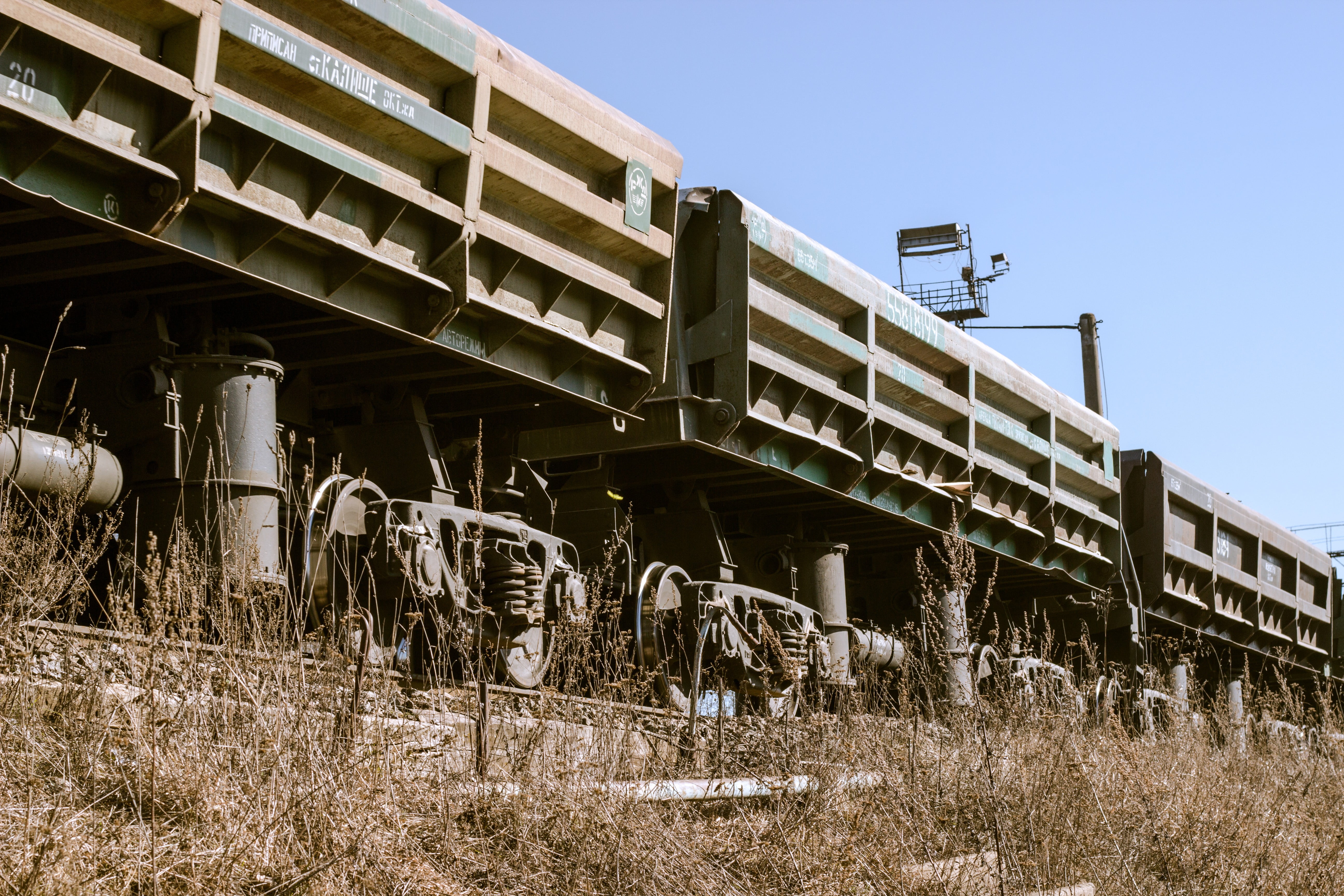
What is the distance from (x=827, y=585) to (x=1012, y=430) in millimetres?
2882

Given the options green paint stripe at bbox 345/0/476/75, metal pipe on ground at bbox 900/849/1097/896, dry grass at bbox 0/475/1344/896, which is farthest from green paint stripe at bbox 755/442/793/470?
metal pipe on ground at bbox 900/849/1097/896

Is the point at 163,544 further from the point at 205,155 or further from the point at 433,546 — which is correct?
the point at 205,155

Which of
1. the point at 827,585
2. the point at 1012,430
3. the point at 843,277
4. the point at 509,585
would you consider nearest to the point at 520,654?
the point at 509,585

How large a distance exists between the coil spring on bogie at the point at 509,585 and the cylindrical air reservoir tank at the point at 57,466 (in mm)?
1861

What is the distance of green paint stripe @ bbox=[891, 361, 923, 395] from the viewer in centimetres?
1032

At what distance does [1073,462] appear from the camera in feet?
44.7

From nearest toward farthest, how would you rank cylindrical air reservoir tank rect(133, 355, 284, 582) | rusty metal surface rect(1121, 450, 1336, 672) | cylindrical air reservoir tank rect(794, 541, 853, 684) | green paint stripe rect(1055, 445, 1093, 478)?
cylindrical air reservoir tank rect(133, 355, 284, 582), cylindrical air reservoir tank rect(794, 541, 853, 684), green paint stripe rect(1055, 445, 1093, 478), rusty metal surface rect(1121, 450, 1336, 672)

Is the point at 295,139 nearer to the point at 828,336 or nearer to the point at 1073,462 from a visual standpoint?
the point at 828,336

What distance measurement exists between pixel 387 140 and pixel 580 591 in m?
2.57

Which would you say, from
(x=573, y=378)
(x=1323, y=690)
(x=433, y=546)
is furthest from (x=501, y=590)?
(x=1323, y=690)

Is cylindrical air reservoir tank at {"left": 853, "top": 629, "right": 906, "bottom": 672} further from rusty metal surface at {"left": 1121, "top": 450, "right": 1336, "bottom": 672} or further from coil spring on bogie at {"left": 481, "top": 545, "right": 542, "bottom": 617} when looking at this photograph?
rusty metal surface at {"left": 1121, "top": 450, "right": 1336, "bottom": 672}

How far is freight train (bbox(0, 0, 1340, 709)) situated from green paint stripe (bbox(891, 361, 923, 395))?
31mm

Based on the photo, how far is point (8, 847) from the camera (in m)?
3.33

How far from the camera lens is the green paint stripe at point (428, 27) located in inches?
235
